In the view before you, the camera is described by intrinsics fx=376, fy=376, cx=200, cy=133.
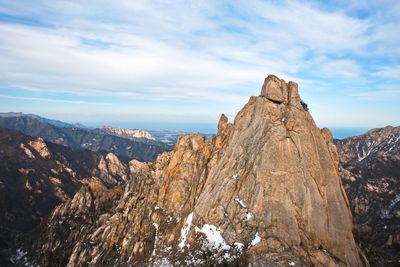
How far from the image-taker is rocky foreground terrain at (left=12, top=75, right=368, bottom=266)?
160 ft

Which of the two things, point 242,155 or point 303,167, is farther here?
point 242,155

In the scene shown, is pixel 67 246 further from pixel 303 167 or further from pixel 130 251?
pixel 303 167

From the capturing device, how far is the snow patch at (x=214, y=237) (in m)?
50.7

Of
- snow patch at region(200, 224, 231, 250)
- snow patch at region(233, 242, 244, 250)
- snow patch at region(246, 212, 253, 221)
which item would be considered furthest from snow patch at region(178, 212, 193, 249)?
snow patch at region(246, 212, 253, 221)

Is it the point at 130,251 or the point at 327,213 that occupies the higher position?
the point at 327,213

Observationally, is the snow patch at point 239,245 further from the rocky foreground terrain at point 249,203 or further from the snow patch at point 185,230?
the snow patch at point 185,230

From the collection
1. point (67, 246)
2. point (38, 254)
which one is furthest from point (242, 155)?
point (38, 254)

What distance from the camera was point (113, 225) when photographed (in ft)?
244

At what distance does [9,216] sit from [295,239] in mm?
173063

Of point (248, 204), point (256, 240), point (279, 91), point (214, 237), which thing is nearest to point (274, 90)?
point (279, 91)

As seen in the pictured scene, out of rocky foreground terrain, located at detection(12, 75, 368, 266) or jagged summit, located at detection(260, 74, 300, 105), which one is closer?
rocky foreground terrain, located at detection(12, 75, 368, 266)

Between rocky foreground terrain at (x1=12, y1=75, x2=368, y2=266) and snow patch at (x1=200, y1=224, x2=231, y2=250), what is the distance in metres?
0.16

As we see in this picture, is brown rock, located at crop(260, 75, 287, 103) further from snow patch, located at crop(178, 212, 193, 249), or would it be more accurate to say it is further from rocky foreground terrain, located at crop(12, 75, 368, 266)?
snow patch, located at crop(178, 212, 193, 249)

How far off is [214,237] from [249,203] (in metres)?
6.88
